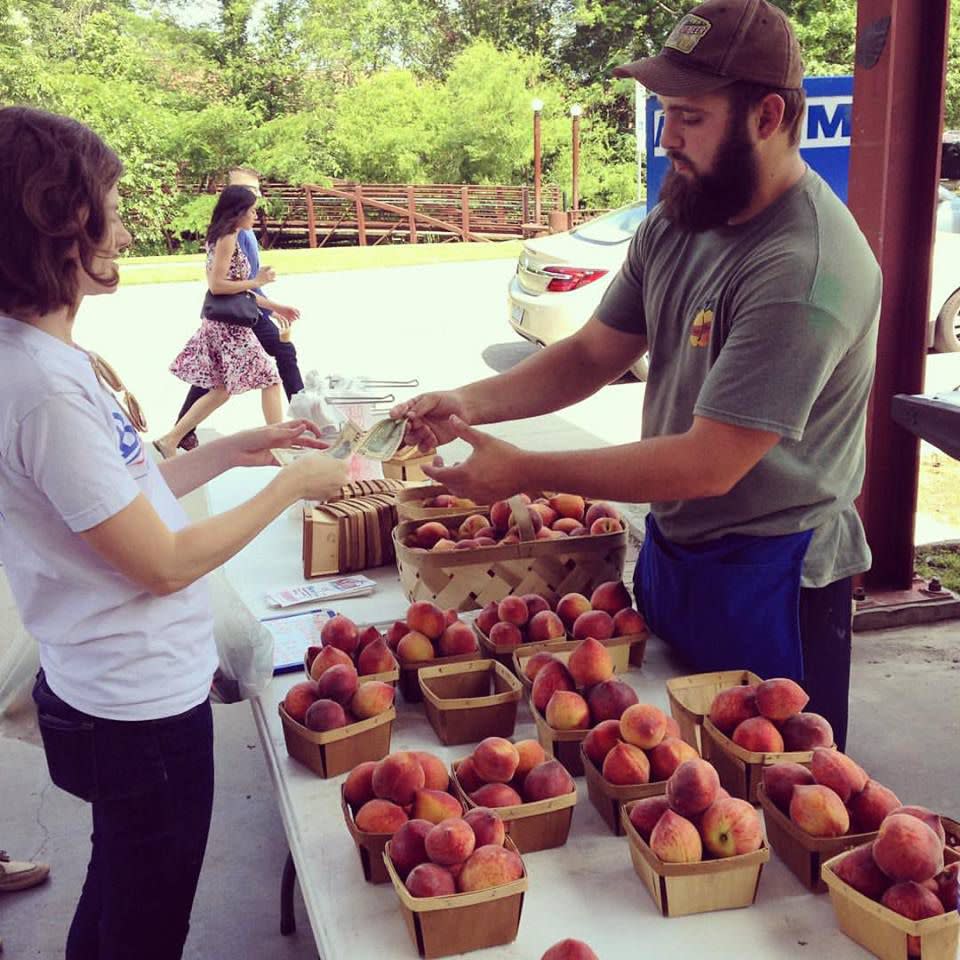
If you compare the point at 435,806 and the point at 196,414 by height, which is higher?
the point at 435,806

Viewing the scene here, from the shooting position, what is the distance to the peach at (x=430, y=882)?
1303mm

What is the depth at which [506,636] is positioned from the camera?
6.75ft

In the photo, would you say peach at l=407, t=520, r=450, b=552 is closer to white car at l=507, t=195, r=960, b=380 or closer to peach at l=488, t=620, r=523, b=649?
peach at l=488, t=620, r=523, b=649

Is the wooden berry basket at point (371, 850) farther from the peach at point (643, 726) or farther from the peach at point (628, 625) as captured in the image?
the peach at point (628, 625)

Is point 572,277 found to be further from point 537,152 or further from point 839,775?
point 537,152

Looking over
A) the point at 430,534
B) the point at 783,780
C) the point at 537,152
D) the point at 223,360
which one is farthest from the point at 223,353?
the point at 537,152

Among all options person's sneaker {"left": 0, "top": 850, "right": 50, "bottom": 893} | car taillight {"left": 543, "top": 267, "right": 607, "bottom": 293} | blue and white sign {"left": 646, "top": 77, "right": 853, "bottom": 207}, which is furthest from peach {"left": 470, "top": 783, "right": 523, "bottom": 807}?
car taillight {"left": 543, "top": 267, "right": 607, "bottom": 293}

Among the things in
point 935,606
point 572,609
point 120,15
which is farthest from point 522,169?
point 572,609

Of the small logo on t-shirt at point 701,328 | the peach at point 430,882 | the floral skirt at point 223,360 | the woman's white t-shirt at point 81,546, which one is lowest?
the floral skirt at point 223,360

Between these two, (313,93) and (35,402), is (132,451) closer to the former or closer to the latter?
(35,402)

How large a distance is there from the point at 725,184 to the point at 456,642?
0.98 meters

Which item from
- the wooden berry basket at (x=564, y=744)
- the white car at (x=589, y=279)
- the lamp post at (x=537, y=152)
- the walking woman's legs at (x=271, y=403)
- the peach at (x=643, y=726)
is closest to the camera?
the peach at (x=643, y=726)

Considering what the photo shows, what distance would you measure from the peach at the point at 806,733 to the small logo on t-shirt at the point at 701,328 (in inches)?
28.3

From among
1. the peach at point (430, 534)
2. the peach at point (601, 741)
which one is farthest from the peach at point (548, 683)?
the peach at point (430, 534)
